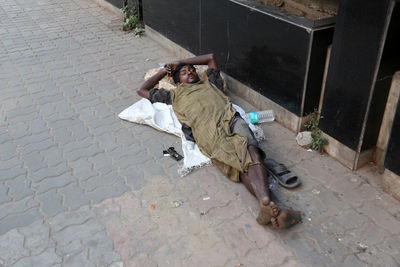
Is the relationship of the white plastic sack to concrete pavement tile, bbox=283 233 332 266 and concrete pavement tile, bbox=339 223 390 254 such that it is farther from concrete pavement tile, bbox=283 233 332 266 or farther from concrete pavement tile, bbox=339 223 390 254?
concrete pavement tile, bbox=339 223 390 254

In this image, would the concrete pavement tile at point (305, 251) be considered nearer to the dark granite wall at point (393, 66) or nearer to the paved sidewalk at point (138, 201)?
the paved sidewalk at point (138, 201)

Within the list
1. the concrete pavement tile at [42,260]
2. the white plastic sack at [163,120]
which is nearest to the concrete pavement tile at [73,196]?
the concrete pavement tile at [42,260]

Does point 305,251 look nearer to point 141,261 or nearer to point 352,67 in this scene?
point 141,261

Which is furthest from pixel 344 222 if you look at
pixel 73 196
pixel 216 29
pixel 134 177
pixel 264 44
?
pixel 216 29

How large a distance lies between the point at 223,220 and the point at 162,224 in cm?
50

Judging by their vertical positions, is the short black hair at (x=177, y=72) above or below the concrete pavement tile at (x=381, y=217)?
above

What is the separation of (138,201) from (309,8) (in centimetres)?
316

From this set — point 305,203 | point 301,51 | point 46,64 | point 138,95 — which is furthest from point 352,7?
point 46,64

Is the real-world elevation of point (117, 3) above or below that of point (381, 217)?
above

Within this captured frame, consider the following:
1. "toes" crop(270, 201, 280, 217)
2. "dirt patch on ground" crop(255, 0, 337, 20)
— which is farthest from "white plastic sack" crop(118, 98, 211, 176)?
"dirt patch on ground" crop(255, 0, 337, 20)

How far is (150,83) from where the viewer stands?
16.3 feet

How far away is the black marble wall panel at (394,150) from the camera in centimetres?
331

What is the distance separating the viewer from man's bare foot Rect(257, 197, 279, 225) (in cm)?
307

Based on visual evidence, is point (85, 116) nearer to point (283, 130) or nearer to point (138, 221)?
point (138, 221)
